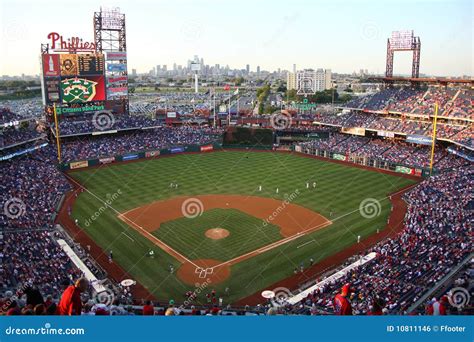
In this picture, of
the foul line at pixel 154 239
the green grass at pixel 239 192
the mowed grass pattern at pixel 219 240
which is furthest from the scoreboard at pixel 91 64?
the mowed grass pattern at pixel 219 240

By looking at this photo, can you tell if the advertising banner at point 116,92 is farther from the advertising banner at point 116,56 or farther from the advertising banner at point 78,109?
the advertising banner at point 116,56

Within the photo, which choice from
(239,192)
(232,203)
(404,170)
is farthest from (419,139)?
(232,203)

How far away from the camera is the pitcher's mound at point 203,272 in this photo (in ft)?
78.0

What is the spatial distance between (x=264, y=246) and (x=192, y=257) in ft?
16.6

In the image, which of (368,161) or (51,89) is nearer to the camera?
(368,161)

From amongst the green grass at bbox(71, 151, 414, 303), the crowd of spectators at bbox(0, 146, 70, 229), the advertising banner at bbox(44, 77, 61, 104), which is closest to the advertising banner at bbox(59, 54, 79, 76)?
the advertising banner at bbox(44, 77, 61, 104)

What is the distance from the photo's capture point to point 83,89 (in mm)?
58125

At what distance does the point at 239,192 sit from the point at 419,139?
25776 mm

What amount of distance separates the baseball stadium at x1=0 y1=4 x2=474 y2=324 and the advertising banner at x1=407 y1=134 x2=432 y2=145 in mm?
298

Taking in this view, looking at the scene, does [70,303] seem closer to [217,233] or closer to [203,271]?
[203,271]

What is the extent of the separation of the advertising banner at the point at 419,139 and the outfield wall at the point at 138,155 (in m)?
28.1

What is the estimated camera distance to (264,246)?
28172 millimetres
